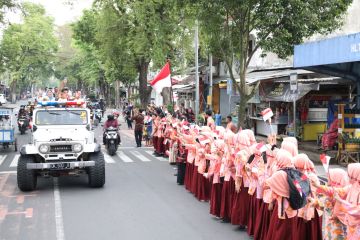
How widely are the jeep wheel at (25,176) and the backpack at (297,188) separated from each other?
23.7 feet

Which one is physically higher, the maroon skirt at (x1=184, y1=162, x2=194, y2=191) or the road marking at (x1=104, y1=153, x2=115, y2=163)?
the maroon skirt at (x1=184, y1=162, x2=194, y2=191)

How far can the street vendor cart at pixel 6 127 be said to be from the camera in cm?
1961

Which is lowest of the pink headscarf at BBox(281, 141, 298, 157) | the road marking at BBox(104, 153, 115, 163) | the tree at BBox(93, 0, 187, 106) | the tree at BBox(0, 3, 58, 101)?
the road marking at BBox(104, 153, 115, 163)

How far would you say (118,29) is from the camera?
105ft

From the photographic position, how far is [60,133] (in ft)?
40.5

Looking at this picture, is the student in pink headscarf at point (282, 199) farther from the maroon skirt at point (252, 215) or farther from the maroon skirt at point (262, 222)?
the maroon skirt at point (252, 215)

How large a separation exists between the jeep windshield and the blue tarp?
692cm

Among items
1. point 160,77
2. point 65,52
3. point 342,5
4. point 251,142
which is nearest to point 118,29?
point 160,77

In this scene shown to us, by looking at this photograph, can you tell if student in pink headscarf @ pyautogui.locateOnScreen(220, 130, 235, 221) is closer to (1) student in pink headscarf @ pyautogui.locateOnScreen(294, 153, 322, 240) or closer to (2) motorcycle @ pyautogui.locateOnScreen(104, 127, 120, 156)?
(1) student in pink headscarf @ pyautogui.locateOnScreen(294, 153, 322, 240)

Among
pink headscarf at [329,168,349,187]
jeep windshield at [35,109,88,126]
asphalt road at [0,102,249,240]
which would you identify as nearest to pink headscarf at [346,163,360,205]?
pink headscarf at [329,168,349,187]

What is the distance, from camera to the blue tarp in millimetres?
12867

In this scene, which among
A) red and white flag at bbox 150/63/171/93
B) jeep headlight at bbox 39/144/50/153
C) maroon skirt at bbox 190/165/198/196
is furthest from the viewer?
red and white flag at bbox 150/63/171/93

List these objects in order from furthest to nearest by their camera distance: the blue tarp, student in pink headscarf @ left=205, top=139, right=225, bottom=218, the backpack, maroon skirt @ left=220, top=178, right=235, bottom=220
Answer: the blue tarp
student in pink headscarf @ left=205, top=139, right=225, bottom=218
maroon skirt @ left=220, top=178, right=235, bottom=220
the backpack

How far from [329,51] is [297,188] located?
8571 mm
